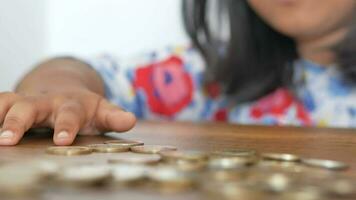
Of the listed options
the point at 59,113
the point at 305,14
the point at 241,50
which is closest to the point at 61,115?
A: the point at 59,113

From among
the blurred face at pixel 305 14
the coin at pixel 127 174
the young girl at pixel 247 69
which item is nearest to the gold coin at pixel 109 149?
the coin at pixel 127 174

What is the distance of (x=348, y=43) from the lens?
1045 mm

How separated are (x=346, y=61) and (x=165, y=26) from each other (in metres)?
0.59

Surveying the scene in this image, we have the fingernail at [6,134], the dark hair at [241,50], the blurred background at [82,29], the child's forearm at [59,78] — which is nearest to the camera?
the fingernail at [6,134]

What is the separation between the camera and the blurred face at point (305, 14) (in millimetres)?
980

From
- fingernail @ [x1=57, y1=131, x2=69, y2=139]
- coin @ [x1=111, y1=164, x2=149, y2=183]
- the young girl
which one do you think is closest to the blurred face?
the young girl

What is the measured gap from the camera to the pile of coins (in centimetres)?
26

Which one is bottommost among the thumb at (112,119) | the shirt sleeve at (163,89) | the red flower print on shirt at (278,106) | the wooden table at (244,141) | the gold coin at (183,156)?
the gold coin at (183,156)

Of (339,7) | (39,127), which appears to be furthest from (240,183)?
(339,7)

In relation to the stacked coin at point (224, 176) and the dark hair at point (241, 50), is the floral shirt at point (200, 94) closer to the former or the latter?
the dark hair at point (241, 50)

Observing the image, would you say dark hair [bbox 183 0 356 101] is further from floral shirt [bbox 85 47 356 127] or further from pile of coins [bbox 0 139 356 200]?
pile of coins [bbox 0 139 356 200]

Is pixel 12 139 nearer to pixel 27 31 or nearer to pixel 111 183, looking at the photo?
pixel 111 183

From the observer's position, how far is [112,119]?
1.93ft

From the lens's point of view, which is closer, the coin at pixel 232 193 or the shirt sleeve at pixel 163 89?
the coin at pixel 232 193
